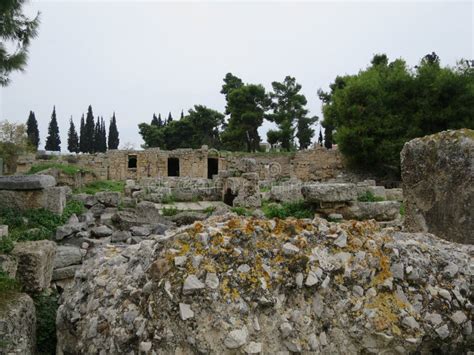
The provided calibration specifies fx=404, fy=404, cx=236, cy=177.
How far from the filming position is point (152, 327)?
2262 mm

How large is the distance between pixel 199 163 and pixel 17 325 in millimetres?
24647

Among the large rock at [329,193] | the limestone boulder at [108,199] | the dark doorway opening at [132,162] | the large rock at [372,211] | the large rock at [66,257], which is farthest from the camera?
the dark doorway opening at [132,162]

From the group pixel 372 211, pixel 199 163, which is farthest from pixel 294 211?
pixel 199 163

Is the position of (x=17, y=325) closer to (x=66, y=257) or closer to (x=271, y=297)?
(x=271, y=297)

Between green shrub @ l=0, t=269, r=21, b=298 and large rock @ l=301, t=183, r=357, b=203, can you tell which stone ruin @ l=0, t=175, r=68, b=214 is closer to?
green shrub @ l=0, t=269, r=21, b=298

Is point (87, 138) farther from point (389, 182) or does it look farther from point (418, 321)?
point (418, 321)

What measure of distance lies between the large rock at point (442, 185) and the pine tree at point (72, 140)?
48.0 meters

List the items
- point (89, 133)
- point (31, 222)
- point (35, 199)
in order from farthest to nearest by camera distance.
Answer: point (89, 133) < point (35, 199) < point (31, 222)

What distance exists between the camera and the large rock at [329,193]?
895 centimetres

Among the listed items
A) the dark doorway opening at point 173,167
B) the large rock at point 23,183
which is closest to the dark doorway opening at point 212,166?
the dark doorway opening at point 173,167

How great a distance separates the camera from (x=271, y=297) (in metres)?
2.40

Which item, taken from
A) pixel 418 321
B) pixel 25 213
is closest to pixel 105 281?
pixel 418 321

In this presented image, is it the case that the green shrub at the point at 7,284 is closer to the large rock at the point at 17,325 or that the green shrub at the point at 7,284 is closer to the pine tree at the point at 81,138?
the large rock at the point at 17,325

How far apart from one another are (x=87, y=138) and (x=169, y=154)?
952 inches
